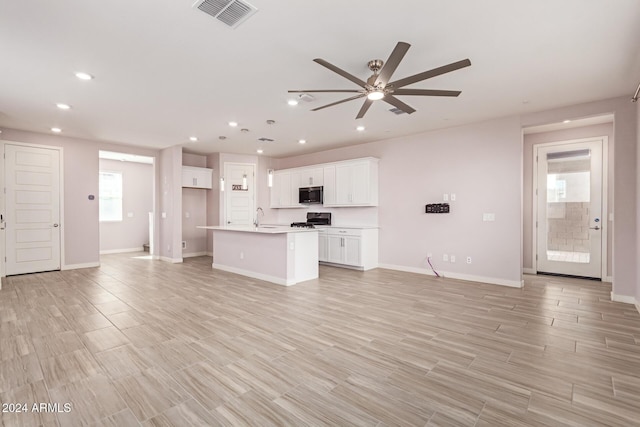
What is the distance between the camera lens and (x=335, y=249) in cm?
686

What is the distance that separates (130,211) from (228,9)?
28.4 ft

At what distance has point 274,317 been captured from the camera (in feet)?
11.8

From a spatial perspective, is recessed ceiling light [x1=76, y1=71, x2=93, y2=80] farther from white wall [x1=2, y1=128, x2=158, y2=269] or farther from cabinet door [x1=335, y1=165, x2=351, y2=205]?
cabinet door [x1=335, y1=165, x2=351, y2=205]

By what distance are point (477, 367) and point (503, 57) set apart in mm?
2974

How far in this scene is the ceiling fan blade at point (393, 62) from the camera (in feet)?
7.55

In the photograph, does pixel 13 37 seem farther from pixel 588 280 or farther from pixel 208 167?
pixel 588 280

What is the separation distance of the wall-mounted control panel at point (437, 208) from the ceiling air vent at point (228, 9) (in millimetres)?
4688

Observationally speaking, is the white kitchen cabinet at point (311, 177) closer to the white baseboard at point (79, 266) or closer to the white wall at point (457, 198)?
the white wall at point (457, 198)

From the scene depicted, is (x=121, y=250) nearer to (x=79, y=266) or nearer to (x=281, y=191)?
(x=79, y=266)

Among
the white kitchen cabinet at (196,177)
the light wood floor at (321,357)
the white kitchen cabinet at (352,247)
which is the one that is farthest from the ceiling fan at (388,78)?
the white kitchen cabinet at (196,177)

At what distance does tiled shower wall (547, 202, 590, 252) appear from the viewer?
18.6ft

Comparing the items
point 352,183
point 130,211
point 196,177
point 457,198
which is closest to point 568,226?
point 457,198

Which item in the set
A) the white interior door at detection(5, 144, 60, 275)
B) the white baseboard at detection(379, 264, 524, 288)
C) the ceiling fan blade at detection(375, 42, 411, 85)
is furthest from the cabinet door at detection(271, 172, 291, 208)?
the ceiling fan blade at detection(375, 42, 411, 85)

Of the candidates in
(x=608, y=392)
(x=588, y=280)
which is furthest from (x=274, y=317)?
(x=588, y=280)
